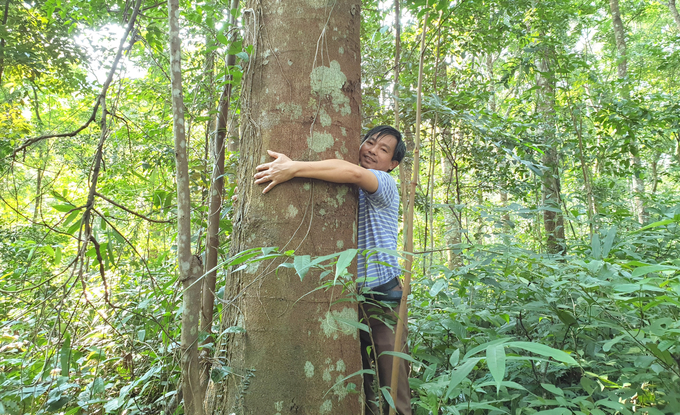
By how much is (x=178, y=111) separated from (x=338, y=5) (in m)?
0.86

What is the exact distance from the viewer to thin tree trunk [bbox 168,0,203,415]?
141 centimetres

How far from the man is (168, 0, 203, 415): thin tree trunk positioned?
1.02 feet

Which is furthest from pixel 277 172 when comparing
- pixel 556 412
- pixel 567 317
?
pixel 567 317

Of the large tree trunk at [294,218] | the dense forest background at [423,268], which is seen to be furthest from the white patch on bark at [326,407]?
the dense forest background at [423,268]

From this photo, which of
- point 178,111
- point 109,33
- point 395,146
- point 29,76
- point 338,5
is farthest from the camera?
point 29,76

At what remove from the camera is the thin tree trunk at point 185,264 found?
1406 mm

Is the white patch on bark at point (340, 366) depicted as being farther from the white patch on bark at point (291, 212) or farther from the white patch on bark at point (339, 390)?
the white patch on bark at point (291, 212)

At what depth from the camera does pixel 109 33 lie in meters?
4.37

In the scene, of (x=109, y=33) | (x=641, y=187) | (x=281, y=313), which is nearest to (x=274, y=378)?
(x=281, y=313)

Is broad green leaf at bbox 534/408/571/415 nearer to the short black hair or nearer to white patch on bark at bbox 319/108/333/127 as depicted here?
white patch on bark at bbox 319/108/333/127

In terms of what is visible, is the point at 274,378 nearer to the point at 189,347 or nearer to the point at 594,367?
the point at 189,347

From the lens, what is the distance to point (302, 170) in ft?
4.81

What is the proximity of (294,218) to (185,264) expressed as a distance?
462 mm

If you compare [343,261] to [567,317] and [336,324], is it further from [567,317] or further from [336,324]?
[567,317]
